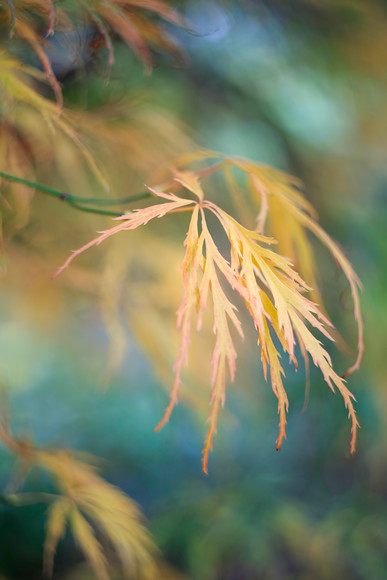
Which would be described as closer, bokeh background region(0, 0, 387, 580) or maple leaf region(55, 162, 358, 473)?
maple leaf region(55, 162, 358, 473)

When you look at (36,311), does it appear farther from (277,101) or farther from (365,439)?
(365,439)

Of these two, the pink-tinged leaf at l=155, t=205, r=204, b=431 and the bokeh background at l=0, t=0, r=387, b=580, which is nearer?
the pink-tinged leaf at l=155, t=205, r=204, b=431

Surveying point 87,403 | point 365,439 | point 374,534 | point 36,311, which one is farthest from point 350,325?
point 87,403

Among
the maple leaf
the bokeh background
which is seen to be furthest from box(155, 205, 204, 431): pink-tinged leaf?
the bokeh background

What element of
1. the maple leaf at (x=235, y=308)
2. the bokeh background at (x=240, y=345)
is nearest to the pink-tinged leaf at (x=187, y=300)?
the maple leaf at (x=235, y=308)

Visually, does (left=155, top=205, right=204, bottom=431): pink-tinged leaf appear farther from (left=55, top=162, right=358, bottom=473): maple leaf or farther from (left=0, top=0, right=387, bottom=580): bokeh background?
(left=0, top=0, right=387, bottom=580): bokeh background

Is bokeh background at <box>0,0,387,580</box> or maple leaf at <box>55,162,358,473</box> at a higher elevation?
maple leaf at <box>55,162,358,473</box>

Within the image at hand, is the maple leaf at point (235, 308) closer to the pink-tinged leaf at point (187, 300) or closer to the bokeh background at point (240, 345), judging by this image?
the pink-tinged leaf at point (187, 300)

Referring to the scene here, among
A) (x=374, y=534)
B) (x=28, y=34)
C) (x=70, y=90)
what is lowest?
(x=374, y=534)
